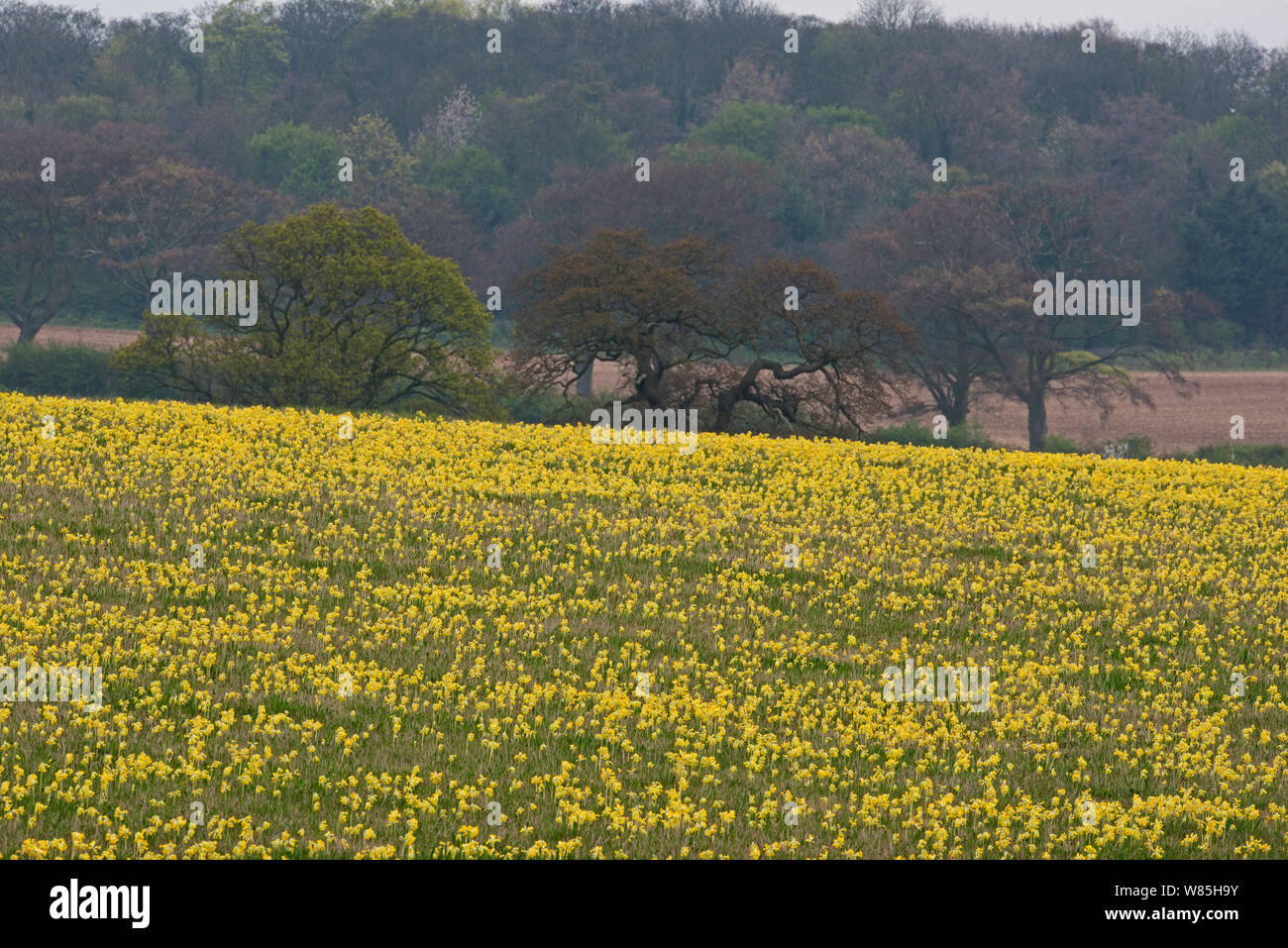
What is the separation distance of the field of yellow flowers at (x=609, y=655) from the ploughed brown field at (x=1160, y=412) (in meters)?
39.8

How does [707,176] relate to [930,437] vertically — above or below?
above

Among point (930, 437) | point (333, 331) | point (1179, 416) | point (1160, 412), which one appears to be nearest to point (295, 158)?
point (333, 331)

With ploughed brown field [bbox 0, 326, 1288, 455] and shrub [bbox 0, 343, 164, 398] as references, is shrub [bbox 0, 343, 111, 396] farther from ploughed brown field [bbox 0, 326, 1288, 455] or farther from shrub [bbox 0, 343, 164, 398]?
ploughed brown field [bbox 0, 326, 1288, 455]

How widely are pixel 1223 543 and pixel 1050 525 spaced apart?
2.98m

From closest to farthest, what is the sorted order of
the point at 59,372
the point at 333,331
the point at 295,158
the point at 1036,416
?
the point at 333,331 < the point at 59,372 < the point at 1036,416 < the point at 295,158

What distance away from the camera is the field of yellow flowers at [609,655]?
500 inches

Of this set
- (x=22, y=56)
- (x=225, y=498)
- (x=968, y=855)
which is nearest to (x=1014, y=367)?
(x=225, y=498)

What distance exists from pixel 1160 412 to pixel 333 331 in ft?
151

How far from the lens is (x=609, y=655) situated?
706 inches

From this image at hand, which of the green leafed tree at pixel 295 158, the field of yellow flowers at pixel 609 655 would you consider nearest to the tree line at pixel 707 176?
the green leafed tree at pixel 295 158

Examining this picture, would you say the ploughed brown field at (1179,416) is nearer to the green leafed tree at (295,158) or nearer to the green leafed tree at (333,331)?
the green leafed tree at (333,331)

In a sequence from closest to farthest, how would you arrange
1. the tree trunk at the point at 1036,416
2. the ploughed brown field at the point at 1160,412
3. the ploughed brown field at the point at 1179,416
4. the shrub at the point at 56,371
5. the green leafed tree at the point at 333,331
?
1. the green leafed tree at the point at 333,331
2. the shrub at the point at 56,371
3. the tree trunk at the point at 1036,416
4. the ploughed brown field at the point at 1179,416
5. the ploughed brown field at the point at 1160,412

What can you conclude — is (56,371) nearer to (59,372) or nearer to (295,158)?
(59,372)
